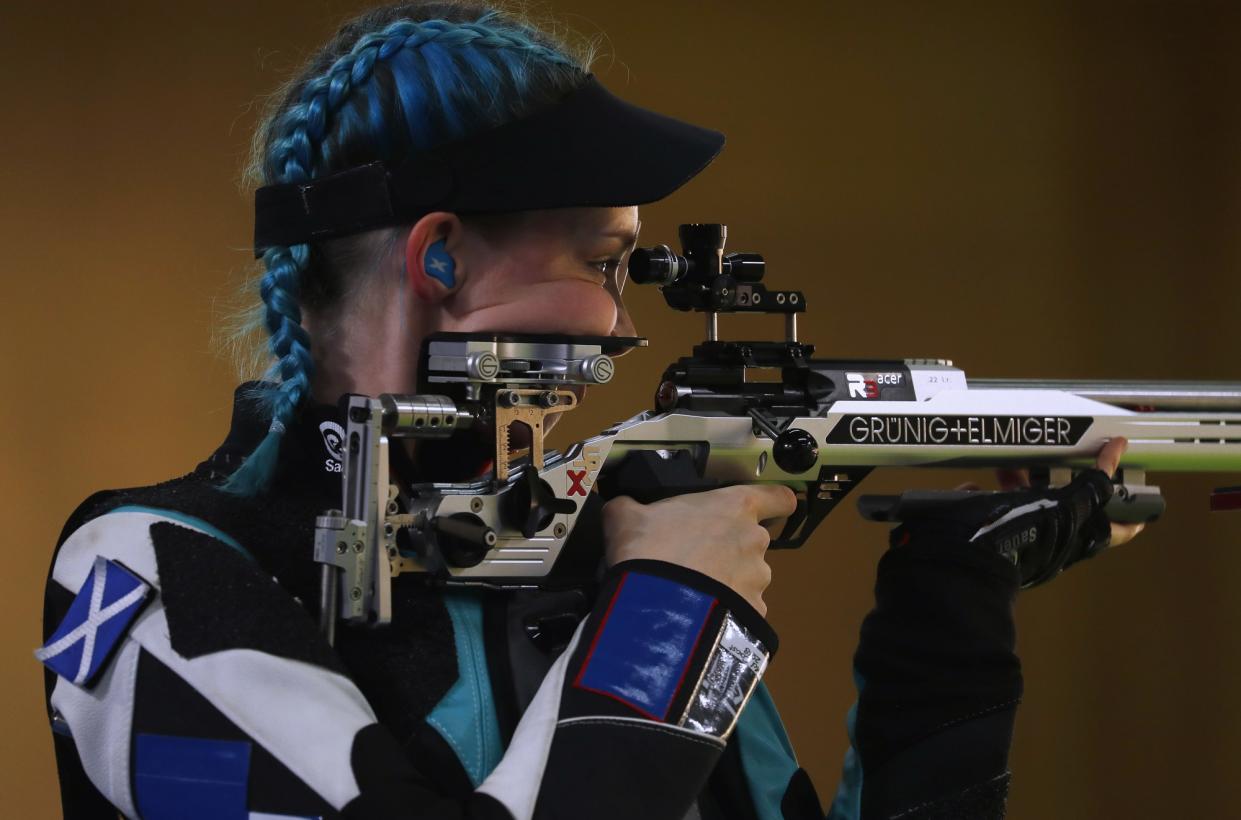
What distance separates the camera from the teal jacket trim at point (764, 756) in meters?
1.20

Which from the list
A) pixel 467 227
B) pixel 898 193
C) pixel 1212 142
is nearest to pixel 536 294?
pixel 467 227

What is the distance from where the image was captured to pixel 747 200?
8.27ft

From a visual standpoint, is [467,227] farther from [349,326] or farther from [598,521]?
[598,521]

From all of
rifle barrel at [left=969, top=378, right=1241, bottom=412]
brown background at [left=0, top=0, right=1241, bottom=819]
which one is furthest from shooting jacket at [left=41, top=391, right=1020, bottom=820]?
brown background at [left=0, top=0, right=1241, bottom=819]

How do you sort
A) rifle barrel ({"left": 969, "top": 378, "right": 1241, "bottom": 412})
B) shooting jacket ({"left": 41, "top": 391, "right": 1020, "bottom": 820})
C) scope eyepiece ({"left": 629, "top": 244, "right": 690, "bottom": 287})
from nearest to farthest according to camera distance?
shooting jacket ({"left": 41, "top": 391, "right": 1020, "bottom": 820}), scope eyepiece ({"left": 629, "top": 244, "right": 690, "bottom": 287}), rifle barrel ({"left": 969, "top": 378, "right": 1241, "bottom": 412})

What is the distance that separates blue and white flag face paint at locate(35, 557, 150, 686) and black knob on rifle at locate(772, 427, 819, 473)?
1.89 ft

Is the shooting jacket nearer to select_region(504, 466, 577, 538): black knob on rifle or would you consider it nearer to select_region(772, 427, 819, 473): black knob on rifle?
select_region(504, 466, 577, 538): black knob on rifle

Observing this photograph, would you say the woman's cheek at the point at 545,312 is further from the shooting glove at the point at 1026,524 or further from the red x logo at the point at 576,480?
the shooting glove at the point at 1026,524

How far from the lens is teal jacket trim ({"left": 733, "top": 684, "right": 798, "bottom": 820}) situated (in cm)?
120

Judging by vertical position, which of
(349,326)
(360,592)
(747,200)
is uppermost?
(747,200)

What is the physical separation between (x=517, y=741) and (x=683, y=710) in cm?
12

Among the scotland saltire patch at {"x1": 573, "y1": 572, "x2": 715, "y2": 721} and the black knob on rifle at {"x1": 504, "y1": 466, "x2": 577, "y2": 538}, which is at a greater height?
the black knob on rifle at {"x1": 504, "y1": 466, "x2": 577, "y2": 538}

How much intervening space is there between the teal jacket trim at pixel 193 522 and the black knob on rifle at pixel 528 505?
0.67 feet

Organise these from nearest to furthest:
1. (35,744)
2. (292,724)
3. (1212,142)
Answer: (292,724) < (35,744) < (1212,142)
